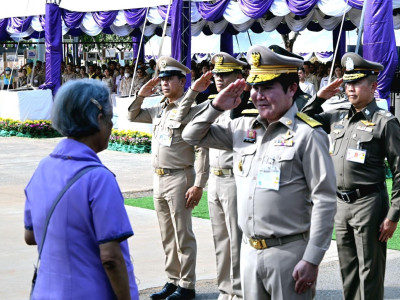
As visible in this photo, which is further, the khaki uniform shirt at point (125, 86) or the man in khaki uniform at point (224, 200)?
the khaki uniform shirt at point (125, 86)

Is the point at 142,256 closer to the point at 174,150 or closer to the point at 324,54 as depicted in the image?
the point at 174,150

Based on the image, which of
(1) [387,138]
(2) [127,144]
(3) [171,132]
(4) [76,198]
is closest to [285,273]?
(4) [76,198]

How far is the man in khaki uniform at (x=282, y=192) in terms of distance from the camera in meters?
3.75

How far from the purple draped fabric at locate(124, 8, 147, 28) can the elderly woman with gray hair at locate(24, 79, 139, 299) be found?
62.3 ft

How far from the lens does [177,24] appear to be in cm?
1777

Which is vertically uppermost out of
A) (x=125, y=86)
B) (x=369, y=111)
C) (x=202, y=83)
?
(x=202, y=83)

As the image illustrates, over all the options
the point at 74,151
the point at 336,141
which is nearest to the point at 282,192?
the point at 74,151

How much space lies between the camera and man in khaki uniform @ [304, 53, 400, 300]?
5.12 meters

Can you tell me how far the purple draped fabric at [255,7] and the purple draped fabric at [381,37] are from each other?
5400 millimetres

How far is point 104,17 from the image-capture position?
23.0 m

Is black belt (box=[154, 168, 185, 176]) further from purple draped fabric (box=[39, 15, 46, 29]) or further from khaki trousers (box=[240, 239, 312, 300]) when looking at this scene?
purple draped fabric (box=[39, 15, 46, 29])

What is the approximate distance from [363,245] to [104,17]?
740 inches

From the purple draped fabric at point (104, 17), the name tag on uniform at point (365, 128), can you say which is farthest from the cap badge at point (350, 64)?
the purple draped fabric at point (104, 17)

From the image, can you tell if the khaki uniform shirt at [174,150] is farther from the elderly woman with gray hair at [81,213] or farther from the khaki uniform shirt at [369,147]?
the elderly woman with gray hair at [81,213]
